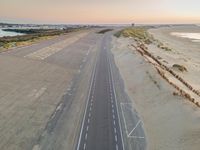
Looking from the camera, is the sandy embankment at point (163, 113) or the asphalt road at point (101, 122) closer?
the asphalt road at point (101, 122)

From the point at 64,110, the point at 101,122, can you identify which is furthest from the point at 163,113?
the point at 64,110

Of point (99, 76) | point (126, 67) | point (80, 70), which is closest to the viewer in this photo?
point (99, 76)

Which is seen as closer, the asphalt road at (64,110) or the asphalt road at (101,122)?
the asphalt road at (101,122)

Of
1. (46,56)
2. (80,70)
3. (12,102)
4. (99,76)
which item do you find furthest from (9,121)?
(46,56)

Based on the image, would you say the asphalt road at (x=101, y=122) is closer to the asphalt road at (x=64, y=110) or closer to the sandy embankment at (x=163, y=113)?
the asphalt road at (x=64, y=110)

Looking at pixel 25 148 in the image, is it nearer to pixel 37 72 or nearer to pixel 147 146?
pixel 147 146

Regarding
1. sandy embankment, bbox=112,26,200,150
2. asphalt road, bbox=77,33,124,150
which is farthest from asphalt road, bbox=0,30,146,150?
sandy embankment, bbox=112,26,200,150

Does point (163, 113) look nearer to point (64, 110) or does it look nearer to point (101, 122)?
point (101, 122)

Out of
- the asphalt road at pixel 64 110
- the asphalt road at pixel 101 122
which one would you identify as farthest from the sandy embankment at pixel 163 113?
the asphalt road at pixel 101 122
